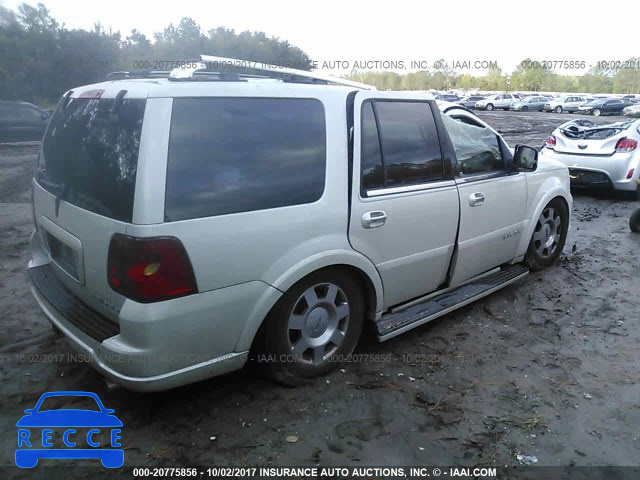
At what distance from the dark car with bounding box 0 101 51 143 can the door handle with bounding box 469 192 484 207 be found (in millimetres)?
14495

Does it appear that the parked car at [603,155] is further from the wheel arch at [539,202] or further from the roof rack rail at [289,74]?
the roof rack rail at [289,74]

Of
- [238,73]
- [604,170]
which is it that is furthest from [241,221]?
[604,170]

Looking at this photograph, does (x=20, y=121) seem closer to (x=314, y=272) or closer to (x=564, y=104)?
(x=314, y=272)

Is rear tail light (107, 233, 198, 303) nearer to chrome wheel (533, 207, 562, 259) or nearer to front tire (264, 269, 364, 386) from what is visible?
front tire (264, 269, 364, 386)

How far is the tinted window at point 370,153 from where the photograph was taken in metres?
3.07

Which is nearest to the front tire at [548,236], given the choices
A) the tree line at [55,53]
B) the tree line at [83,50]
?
the tree line at [83,50]

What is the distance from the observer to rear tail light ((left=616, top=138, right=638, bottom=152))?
8.16 metres

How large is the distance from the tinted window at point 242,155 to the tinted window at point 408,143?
547 mm

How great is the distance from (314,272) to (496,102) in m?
46.6

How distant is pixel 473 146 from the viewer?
3.94 meters

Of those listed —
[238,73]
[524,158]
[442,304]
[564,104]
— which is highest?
[564,104]

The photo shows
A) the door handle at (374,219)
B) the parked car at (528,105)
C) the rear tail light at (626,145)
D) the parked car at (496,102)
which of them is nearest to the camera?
the door handle at (374,219)

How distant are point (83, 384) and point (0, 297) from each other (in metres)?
1.87

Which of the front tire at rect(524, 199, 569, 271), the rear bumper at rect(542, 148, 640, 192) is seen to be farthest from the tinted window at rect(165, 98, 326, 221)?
the rear bumper at rect(542, 148, 640, 192)
